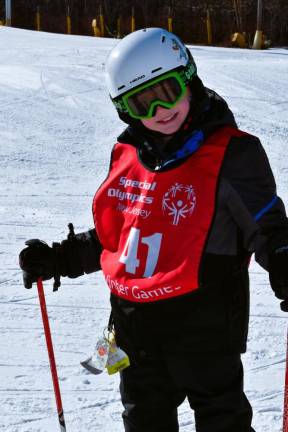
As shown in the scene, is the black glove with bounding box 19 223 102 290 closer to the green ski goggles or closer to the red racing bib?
the red racing bib

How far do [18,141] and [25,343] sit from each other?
473 cm

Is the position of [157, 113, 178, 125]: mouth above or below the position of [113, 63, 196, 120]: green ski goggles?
below

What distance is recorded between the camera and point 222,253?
7.30 ft

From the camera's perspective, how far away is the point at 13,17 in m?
30.9

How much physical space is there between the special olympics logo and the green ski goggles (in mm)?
240

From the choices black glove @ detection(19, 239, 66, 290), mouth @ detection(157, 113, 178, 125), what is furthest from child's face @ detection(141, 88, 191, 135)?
black glove @ detection(19, 239, 66, 290)

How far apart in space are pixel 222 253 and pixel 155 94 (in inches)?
20.5

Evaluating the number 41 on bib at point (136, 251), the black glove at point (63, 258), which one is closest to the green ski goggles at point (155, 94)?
the number 41 on bib at point (136, 251)

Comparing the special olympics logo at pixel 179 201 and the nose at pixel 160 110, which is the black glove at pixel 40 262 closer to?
the special olympics logo at pixel 179 201

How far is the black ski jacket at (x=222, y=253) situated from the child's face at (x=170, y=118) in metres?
0.03

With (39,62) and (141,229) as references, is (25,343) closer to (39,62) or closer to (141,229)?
(141,229)

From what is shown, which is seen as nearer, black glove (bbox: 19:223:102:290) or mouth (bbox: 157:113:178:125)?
mouth (bbox: 157:113:178:125)

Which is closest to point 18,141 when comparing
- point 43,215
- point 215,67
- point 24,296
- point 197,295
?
point 43,215

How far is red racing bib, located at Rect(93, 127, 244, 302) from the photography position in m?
2.20
